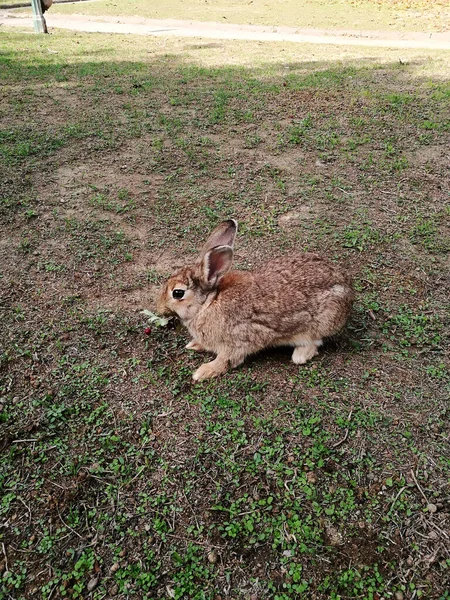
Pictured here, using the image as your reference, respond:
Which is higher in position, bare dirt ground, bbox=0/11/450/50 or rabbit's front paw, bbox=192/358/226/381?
bare dirt ground, bbox=0/11/450/50

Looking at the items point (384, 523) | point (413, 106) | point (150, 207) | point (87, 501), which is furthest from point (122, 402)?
point (413, 106)

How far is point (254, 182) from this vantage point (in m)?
5.12

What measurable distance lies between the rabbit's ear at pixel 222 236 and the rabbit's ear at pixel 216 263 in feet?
0.21

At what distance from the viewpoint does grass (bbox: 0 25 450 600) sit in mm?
2135

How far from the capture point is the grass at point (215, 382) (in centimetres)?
213

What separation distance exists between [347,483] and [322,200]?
10.1 ft

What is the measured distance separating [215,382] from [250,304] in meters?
0.53

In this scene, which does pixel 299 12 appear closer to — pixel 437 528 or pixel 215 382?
pixel 215 382

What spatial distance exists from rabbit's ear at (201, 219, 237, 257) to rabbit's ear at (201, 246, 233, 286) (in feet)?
0.21

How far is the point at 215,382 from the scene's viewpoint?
9.80ft

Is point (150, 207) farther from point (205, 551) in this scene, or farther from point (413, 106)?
point (413, 106)

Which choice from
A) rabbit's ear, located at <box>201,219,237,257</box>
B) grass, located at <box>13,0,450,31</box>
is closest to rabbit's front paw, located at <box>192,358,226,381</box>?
rabbit's ear, located at <box>201,219,237,257</box>

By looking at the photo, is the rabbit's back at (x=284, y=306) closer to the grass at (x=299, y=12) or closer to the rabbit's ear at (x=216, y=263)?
the rabbit's ear at (x=216, y=263)

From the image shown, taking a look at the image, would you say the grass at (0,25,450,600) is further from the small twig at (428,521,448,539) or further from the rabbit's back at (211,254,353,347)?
the rabbit's back at (211,254,353,347)
